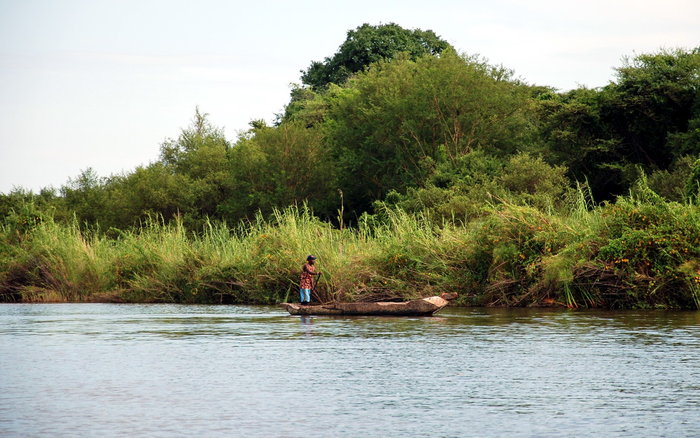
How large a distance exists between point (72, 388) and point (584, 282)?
20.2m

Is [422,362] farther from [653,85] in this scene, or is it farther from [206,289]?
[653,85]

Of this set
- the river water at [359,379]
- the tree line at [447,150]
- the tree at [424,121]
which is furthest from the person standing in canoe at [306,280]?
the tree at [424,121]

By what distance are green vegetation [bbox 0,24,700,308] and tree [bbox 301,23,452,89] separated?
219 mm

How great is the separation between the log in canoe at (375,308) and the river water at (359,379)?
4.13 feet

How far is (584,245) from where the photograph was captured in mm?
31328

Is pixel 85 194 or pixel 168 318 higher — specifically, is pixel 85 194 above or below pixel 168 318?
above

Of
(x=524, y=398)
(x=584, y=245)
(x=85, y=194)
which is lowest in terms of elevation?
(x=524, y=398)

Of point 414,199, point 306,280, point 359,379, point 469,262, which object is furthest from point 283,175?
point 359,379

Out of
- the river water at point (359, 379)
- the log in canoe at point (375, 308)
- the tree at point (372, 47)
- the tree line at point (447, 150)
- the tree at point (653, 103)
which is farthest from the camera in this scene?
the tree at point (372, 47)

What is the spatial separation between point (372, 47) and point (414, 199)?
42.1m

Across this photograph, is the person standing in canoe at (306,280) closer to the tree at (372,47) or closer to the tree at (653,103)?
the tree at (653,103)

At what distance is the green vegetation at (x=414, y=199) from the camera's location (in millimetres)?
32125

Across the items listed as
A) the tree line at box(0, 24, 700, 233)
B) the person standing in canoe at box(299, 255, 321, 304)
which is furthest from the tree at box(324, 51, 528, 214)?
the person standing in canoe at box(299, 255, 321, 304)

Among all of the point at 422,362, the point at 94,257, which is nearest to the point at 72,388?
the point at 422,362
